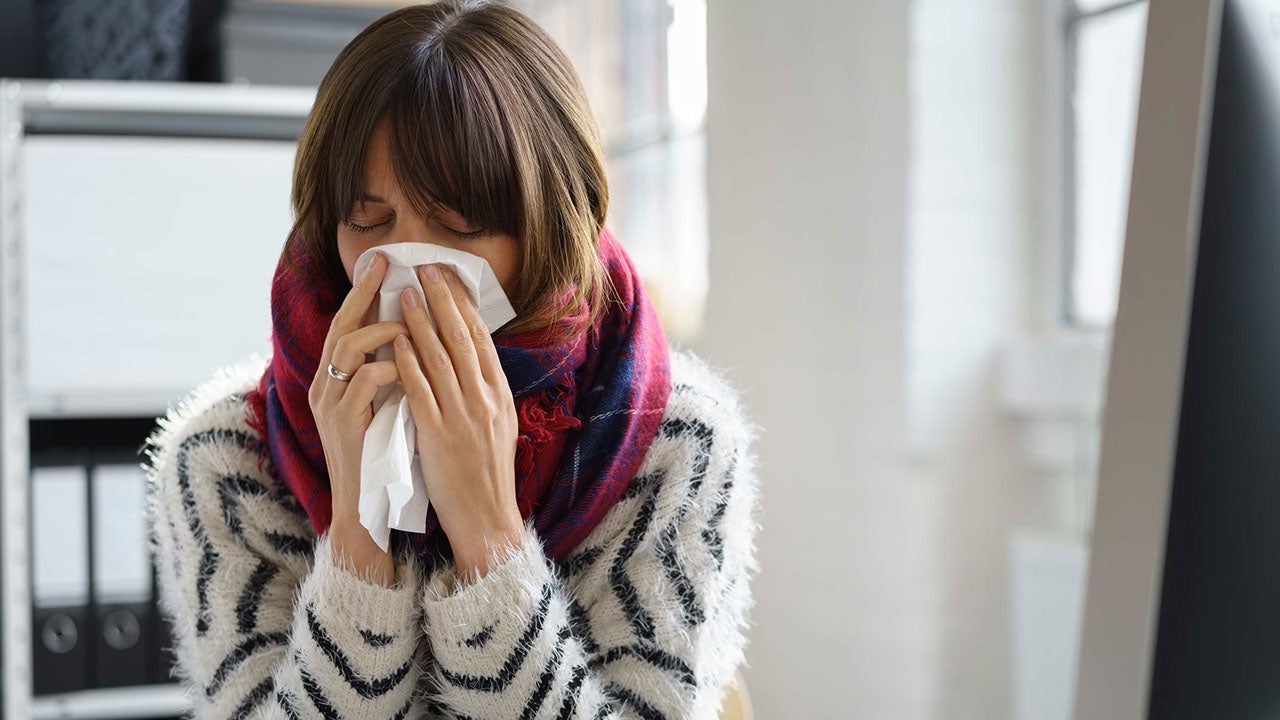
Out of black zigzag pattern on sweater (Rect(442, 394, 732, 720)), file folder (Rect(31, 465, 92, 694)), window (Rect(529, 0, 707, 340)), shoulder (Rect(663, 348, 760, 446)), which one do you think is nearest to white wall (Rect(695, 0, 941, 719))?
window (Rect(529, 0, 707, 340))

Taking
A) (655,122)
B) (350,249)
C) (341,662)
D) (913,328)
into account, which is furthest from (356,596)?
(655,122)

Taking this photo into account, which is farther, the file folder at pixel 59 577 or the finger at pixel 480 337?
the file folder at pixel 59 577

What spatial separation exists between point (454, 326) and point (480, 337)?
0.09 feet

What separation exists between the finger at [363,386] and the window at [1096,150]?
119 cm

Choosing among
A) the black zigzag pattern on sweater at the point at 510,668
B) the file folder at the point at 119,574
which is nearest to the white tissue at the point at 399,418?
the black zigzag pattern on sweater at the point at 510,668

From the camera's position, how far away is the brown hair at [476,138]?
79 cm

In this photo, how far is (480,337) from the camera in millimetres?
839

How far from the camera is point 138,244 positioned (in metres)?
1.71

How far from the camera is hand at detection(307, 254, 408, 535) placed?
0.81 metres

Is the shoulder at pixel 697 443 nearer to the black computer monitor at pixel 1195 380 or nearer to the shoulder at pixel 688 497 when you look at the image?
the shoulder at pixel 688 497

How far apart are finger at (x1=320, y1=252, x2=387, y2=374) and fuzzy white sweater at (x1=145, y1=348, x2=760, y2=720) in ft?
0.50

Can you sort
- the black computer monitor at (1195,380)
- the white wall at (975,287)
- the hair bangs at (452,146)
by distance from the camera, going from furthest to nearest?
1. the white wall at (975,287)
2. the hair bangs at (452,146)
3. the black computer monitor at (1195,380)

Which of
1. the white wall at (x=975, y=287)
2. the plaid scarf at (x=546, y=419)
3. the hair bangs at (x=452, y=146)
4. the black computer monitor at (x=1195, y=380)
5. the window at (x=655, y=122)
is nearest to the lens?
the black computer monitor at (x=1195, y=380)

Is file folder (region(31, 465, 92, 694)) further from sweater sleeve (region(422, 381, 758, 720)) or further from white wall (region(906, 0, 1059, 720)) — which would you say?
white wall (region(906, 0, 1059, 720))
